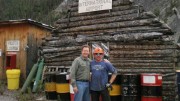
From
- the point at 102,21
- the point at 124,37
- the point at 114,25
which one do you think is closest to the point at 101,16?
the point at 102,21

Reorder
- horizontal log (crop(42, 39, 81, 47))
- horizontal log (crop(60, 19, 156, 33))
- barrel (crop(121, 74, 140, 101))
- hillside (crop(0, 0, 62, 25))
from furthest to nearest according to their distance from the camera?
hillside (crop(0, 0, 62, 25)) < horizontal log (crop(42, 39, 81, 47)) < horizontal log (crop(60, 19, 156, 33)) < barrel (crop(121, 74, 140, 101))

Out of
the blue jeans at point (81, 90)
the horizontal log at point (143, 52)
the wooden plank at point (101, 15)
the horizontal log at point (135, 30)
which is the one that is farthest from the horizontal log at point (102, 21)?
the blue jeans at point (81, 90)

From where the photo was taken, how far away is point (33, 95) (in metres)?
11.5

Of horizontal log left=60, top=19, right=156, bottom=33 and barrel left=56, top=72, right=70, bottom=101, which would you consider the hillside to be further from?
barrel left=56, top=72, right=70, bottom=101

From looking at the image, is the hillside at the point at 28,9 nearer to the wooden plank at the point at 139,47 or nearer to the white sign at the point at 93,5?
the white sign at the point at 93,5

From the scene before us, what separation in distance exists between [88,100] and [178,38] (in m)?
24.3

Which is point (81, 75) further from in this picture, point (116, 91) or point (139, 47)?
point (139, 47)

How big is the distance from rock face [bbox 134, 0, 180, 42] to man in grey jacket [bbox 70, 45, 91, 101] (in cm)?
2355

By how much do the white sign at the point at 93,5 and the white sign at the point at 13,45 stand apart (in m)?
3.46

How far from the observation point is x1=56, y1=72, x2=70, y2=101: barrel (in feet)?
32.5

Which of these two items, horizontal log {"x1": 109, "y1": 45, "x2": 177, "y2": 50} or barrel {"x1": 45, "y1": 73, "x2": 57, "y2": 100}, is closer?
horizontal log {"x1": 109, "y1": 45, "x2": 177, "y2": 50}

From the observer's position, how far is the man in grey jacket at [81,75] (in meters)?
7.22

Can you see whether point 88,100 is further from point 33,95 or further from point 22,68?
point 22,68

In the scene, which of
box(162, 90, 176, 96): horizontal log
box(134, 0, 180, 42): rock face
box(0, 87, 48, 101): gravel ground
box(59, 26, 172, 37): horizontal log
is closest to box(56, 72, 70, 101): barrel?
box(0, 87, 48, 101): gravel ground
